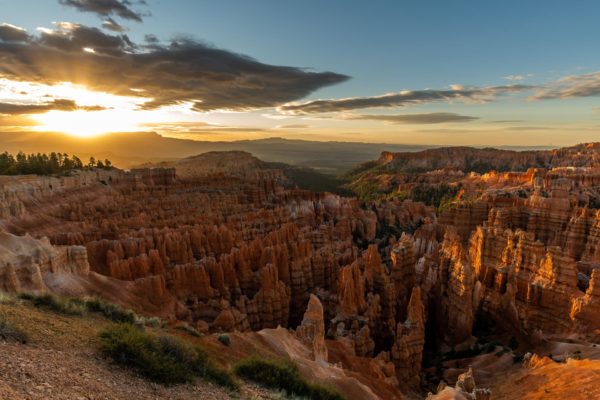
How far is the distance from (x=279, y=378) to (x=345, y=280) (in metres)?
15.9

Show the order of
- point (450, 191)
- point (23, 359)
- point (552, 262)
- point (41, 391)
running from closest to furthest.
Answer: point (41, 391), point (23, 359), point (552, 262), point (450, 191)

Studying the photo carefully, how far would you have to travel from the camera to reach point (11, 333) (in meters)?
7.31

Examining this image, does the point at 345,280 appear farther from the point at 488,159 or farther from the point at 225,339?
the point at 488,159

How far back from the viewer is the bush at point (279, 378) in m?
10.5

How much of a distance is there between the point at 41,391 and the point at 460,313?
86.4ft

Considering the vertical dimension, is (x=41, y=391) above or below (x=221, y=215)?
above

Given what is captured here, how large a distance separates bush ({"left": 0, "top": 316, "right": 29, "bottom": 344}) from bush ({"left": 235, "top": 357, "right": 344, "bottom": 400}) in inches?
204

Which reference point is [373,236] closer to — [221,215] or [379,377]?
[221,215]


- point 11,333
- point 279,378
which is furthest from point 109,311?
point 279,378

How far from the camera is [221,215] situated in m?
46.3

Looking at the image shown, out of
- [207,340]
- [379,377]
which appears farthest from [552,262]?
[207,340]

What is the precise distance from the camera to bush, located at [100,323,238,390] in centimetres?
802

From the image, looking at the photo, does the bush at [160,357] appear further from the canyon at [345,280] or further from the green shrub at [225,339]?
the canyon at [345,280]

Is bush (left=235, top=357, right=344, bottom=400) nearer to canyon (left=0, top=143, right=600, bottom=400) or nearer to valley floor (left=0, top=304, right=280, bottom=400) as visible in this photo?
valley floor (left=0, top=304, right=280, bottom=400)
